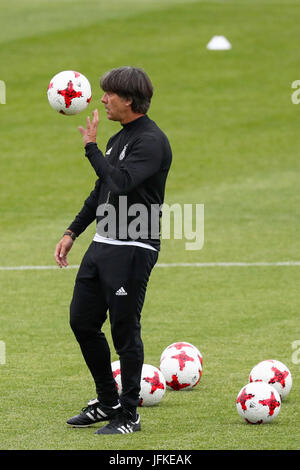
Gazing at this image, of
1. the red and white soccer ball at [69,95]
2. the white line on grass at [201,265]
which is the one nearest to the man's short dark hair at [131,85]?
the red and white soccer ball at [69,95]

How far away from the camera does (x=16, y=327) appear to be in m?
12.9

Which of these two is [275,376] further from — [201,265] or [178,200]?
[178,200]

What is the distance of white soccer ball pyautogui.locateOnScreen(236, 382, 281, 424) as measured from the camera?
8695 millimetres

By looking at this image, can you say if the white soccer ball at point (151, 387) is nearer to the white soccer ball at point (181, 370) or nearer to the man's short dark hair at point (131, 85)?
the white soccer ball at point (181, 370)

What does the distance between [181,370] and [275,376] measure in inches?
34.3

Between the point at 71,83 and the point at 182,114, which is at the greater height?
the point at 182,114

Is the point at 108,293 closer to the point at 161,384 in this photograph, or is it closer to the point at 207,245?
the point at 161,384

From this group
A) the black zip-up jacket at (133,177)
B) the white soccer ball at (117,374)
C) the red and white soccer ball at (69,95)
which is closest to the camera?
the black zip-up jacket at (133,177)

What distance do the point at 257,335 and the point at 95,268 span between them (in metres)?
4.27

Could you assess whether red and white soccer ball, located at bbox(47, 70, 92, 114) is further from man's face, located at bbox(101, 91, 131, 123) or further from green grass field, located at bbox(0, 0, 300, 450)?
green grass field, located at bbox(0, 0, 300, 450)

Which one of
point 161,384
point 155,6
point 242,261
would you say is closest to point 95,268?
point 161,384

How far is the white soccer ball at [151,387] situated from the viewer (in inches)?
367

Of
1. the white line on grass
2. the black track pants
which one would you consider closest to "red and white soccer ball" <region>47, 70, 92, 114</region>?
the black track pants

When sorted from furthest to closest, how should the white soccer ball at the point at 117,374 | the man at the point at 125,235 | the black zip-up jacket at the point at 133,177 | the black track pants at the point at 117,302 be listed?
1. the white soccer ball at the point at 117,374
2. the black track pants at the point at 117,302
3. the man at the point at 125,235
4. the black zip-up jacket at the point at 133,177
